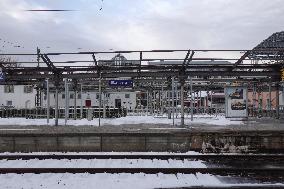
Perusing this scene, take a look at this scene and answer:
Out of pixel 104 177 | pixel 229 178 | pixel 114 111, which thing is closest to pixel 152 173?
pixel 104 177

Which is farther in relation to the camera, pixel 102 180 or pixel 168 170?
pixel 168 170

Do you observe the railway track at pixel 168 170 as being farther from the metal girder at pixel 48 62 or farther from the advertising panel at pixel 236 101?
the advertising panel at pixel 236 101

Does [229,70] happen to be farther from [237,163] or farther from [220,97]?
[220,97]

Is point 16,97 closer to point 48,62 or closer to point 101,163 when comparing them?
point 48,62

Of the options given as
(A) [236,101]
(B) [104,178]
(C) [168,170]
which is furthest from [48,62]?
(A) [236,101]

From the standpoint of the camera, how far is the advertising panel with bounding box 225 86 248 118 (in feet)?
74.9

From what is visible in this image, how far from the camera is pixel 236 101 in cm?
2300

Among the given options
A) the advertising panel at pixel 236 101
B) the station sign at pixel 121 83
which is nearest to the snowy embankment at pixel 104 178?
the station sign at pixel 121 83

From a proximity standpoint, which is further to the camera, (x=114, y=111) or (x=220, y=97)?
(x=220, y=97)

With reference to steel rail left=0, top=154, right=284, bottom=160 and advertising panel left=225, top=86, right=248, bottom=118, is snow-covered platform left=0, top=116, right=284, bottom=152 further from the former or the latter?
advertising panel left=225, top=86, right=248, bottom=118

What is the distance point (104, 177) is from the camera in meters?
9.95

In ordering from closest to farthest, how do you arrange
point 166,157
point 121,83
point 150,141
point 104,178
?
point 104,178 < point 166,157 < point 150,141 < point 121,83

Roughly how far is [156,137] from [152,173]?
11.9ft

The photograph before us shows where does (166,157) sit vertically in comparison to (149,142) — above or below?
below
